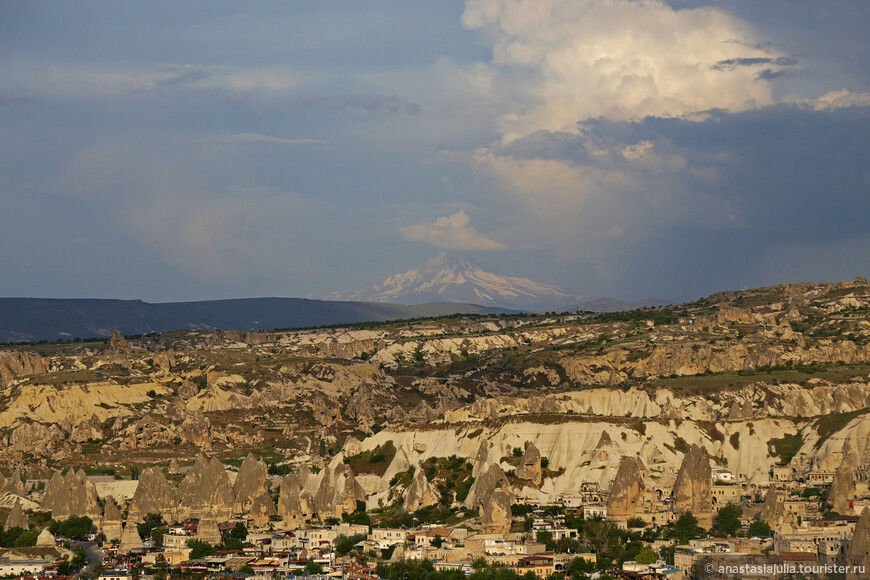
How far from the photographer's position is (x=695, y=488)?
100812 millimetres

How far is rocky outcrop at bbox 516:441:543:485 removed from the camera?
116m

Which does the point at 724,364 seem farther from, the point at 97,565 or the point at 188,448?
the point at 97,565

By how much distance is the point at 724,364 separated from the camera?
188625 millimetres

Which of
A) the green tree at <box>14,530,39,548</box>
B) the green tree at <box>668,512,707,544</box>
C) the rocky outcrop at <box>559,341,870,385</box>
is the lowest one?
the green tree at <box>14,530,39,548</box>

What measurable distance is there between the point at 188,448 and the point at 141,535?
53615 millimetres

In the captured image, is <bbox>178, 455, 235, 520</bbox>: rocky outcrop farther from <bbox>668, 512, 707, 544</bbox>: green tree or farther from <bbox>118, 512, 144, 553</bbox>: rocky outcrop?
<bbox>668, 512, 707, 544</bbox>: green tree

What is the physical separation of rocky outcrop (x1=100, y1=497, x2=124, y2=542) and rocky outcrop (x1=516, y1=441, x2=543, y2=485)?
31.9 meters

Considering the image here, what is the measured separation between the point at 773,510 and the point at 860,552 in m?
22.6

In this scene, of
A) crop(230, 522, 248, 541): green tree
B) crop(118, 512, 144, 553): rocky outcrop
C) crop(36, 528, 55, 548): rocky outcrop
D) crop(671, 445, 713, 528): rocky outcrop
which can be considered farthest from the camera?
crop(230, 522, 248, 541): green tree

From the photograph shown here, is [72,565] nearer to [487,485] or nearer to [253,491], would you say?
[253,491]

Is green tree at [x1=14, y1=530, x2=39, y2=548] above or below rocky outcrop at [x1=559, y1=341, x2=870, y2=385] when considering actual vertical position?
below

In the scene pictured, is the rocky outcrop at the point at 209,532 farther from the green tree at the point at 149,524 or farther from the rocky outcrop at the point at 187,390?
the rocky outcrop at the point at 187,390

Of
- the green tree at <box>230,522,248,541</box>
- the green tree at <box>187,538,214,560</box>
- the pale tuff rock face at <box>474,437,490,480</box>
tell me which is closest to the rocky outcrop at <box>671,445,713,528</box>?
the pale tuff rock face at <box>474,437,490,480</box>

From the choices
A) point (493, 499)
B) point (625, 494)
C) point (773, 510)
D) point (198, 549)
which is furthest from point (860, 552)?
point (198, 549)
